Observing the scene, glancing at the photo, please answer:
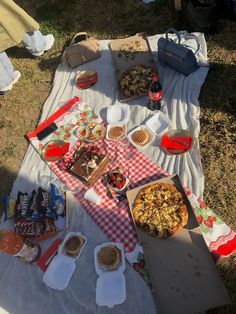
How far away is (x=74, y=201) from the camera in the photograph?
483cm

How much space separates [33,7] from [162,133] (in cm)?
548

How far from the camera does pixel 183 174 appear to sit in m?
4.72

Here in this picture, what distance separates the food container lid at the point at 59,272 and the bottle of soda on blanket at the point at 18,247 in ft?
0.90

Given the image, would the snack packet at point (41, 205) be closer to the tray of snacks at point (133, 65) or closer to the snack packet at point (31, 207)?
the snack packet at point (31, 207)

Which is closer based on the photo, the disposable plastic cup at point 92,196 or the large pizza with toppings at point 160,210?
the large pizza with toppings at point 160,210

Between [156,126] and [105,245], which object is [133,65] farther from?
[105,245]

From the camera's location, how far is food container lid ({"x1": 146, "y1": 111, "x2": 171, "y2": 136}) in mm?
5223

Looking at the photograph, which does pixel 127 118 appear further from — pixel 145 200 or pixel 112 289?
pixel 112 289

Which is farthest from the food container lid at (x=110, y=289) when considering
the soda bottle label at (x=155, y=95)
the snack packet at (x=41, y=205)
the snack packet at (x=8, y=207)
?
the soda bottle label at (x=155, y=95)

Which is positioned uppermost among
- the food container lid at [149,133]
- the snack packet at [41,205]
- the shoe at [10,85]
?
the shoe at [10,85]

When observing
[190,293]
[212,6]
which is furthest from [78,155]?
[212,6]

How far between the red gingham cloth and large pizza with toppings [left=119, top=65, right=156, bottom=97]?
0.99m

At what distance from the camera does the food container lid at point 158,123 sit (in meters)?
5.22

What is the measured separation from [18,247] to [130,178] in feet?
5.93
